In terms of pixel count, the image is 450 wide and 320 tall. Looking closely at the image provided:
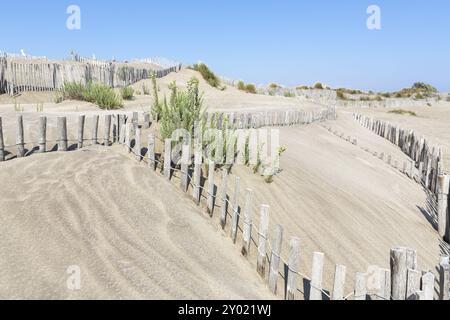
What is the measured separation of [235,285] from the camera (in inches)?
154

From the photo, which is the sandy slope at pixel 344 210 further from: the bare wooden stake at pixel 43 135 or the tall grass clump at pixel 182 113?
the bare wooden stake at pixel 43 135

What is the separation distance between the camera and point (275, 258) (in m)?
3.98

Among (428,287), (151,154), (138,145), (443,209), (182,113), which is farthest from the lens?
(443,209)

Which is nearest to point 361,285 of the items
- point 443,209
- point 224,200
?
point 224,200

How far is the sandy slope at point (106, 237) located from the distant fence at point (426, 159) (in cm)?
430

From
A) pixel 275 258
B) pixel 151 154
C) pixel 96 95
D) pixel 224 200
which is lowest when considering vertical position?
pixel 275 258

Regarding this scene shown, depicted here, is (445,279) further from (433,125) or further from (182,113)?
(433,125)

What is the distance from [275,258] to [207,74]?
84.2 ft

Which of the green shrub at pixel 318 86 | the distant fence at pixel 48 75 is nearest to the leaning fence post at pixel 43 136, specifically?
the distant fence at pixel 48 75

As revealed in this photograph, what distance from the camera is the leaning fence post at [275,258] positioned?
395cm

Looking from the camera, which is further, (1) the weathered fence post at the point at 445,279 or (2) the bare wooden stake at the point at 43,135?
(2) the bare wooden stake at the point at 43,135

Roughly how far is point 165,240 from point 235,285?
88 centimetres
